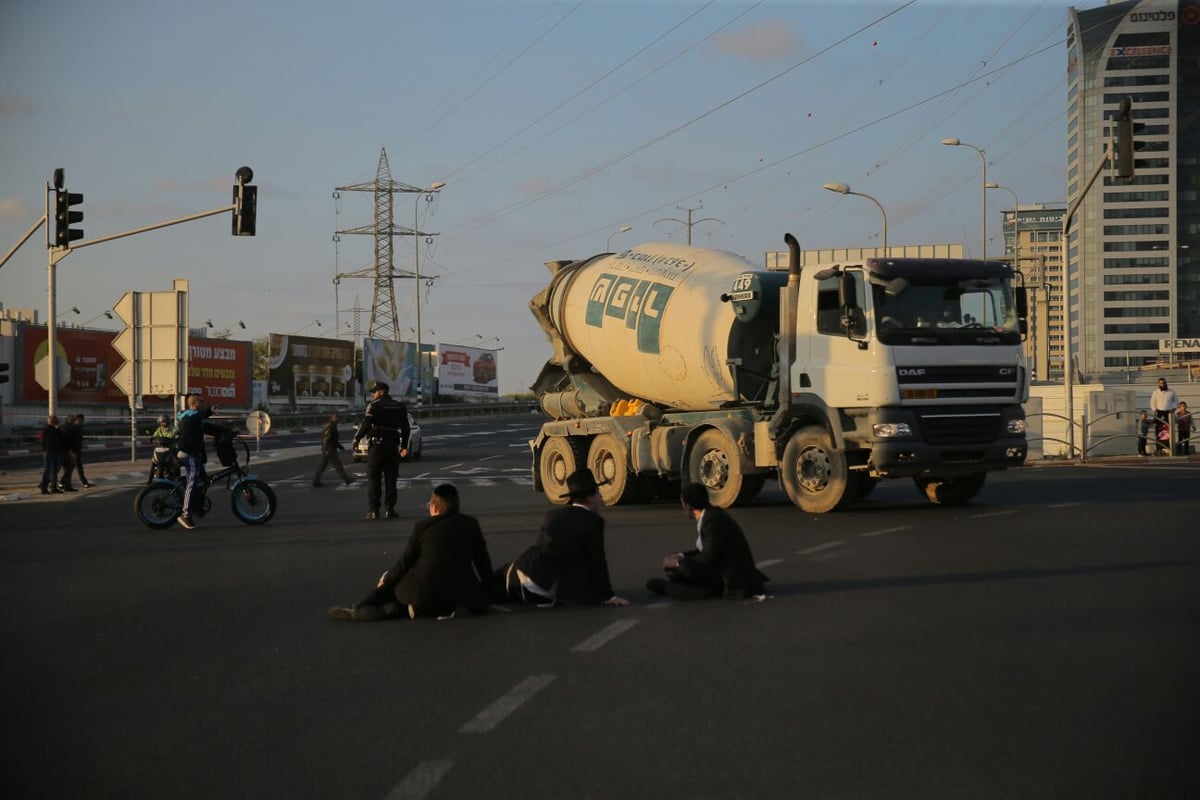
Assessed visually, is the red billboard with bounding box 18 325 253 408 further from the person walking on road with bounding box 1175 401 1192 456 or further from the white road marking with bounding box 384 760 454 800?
the white road marking with bounding box 384 760 454 800

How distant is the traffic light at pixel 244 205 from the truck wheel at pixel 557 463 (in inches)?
341

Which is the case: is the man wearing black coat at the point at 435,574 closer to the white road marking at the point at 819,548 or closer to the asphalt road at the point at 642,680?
the asphalt road at the point at 642,680

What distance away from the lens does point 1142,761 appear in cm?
546

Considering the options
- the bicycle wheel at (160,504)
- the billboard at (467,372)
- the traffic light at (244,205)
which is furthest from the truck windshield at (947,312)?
the billboard at (467,372)

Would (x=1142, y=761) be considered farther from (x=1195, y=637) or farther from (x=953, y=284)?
(x=953, y=284)

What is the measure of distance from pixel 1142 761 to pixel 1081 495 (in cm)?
1552

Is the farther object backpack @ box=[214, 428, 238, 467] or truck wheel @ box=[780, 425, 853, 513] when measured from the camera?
backpack @ box=[214, 428, 238, 467]

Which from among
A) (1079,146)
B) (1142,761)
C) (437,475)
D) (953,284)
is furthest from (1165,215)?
(1142,761)

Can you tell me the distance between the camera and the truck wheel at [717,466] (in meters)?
18.3

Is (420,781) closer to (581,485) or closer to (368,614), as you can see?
(368,614)

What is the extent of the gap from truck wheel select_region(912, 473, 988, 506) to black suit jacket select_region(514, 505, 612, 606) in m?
9.50

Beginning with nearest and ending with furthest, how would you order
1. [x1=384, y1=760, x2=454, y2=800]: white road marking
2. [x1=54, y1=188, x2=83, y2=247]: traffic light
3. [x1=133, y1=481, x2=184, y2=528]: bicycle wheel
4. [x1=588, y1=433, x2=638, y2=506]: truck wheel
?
[x1=384, y1=760, x2=454, y2=800]: white road marking < [x1=133, y1=481, x2=184, y2=528]: bicycle wheel < [x1=588, y1=433, x2=638, y2=506]: truck wheel < [x1=54, y1=188, x2=83, y2=247]: traffic light

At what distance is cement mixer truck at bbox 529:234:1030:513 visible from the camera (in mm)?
16656

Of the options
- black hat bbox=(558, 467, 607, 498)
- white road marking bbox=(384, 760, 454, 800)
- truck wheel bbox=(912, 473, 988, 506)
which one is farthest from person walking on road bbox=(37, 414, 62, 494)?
white road marking bbox=(384, 760, 454, 800)
